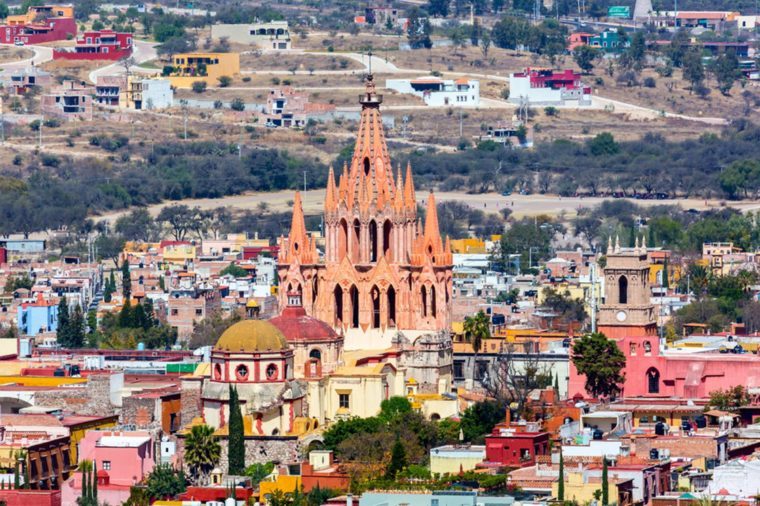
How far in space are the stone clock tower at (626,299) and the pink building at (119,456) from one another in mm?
19800

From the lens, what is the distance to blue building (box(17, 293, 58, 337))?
431 ft

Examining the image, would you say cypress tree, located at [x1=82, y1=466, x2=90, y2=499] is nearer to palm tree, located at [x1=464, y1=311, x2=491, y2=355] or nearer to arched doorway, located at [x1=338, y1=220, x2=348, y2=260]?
arched doorway, located at [x1=338, y1=220, x2=348, y2=260]

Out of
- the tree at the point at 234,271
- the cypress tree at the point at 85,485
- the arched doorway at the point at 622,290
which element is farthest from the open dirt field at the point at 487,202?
the cypress tree at the point at 85,485

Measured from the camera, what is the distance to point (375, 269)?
99.4 meters

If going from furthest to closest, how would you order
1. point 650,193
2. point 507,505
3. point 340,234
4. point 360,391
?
1. point 650,193
2. point 340,234
3. point 360,391
4. point 507,505

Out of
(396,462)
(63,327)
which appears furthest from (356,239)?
(63,327)

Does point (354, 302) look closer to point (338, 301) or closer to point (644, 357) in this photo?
point (338, 301)

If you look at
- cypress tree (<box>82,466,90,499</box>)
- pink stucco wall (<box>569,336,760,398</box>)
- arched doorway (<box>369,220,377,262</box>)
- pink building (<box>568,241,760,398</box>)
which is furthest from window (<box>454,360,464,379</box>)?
cypress tree (<box>82,466,90,499</box>)

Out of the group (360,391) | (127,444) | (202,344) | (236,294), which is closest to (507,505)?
(127,444)

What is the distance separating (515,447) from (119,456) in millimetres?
9604

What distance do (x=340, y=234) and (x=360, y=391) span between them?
9.12 meters

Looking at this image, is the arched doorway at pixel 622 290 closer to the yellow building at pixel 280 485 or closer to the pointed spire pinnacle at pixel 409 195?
the pointed spire pinnacle at pixel 409 195

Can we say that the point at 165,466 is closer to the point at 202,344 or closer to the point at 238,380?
the point at 238,380

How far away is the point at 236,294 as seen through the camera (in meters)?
140
